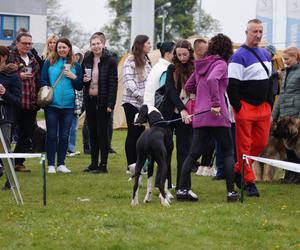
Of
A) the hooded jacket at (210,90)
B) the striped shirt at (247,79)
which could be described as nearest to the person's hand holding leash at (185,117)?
the hooded jacket at (210,90)

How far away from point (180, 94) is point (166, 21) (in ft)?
237

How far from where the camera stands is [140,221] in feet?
22.3

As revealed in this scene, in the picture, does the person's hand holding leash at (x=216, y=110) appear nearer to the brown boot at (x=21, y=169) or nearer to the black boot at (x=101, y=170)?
the black boot at (x=101, y=170)

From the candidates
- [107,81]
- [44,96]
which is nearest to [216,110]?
[107,81]

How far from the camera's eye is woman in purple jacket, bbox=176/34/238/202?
7.97 m

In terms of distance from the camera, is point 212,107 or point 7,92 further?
point 7,92

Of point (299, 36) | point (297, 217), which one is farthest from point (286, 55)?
point (299, 36)

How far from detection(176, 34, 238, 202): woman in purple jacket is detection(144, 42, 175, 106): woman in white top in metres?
0.55

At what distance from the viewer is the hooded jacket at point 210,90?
7930mm

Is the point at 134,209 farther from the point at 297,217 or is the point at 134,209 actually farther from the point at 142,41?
the point at 142,41

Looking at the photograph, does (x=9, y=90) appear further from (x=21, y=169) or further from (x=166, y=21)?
(x=166, y=21)

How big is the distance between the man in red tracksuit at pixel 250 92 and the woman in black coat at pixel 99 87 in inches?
99.4

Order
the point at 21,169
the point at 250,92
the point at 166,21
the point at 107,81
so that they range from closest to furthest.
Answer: the point at 250,92 < the point at 107,81 < the point at 21,169 < the point at 166,21

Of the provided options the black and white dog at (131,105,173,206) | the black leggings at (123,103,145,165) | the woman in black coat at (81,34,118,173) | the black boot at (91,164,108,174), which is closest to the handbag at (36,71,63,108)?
the woman in black coat at (81,34,118,173)
